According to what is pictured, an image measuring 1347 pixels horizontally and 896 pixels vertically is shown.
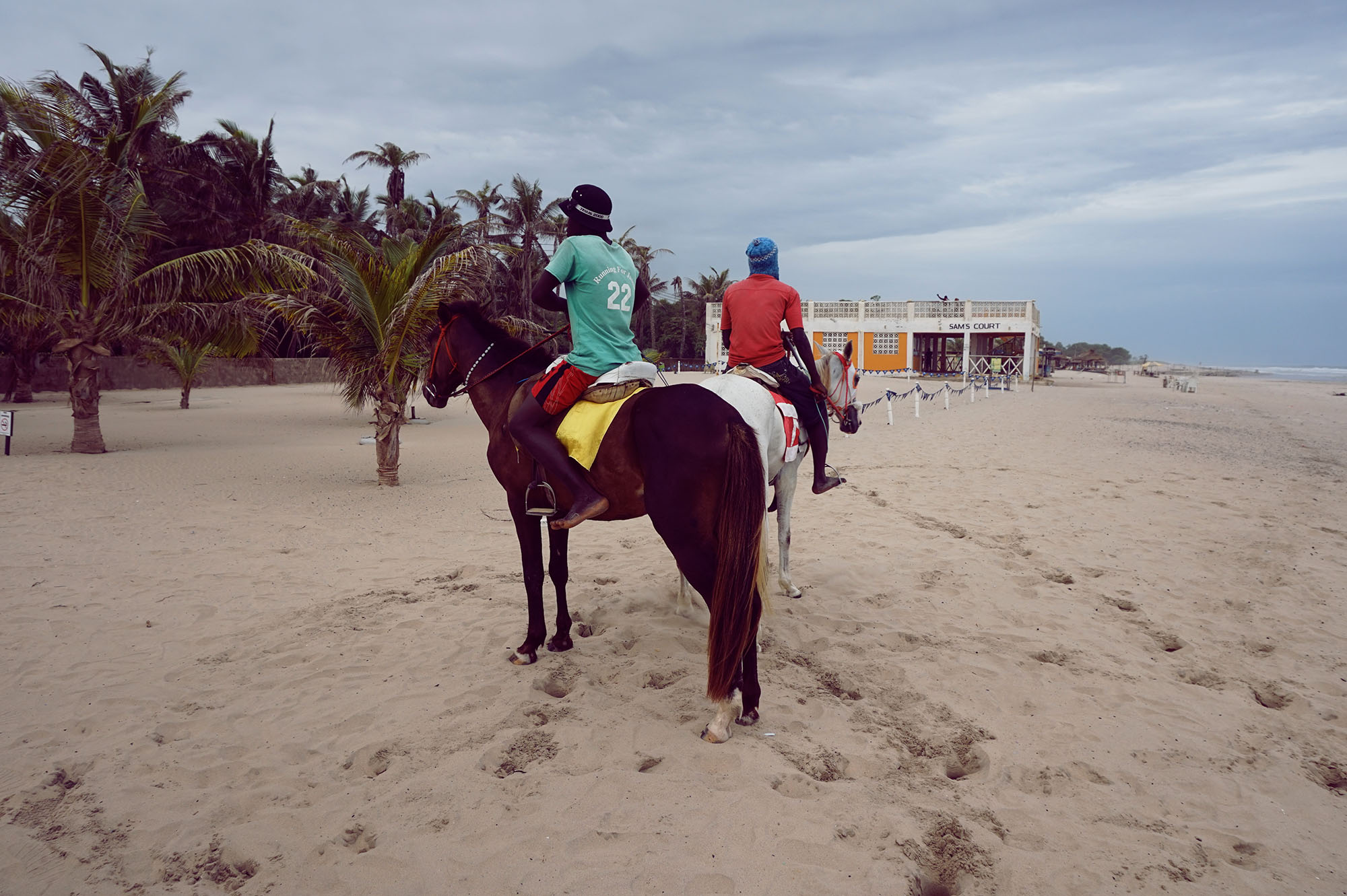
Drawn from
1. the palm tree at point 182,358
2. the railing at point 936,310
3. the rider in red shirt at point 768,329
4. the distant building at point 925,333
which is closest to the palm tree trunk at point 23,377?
the palm tree at point 182,358

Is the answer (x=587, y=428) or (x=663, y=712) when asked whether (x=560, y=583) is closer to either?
(x=663, y=712)

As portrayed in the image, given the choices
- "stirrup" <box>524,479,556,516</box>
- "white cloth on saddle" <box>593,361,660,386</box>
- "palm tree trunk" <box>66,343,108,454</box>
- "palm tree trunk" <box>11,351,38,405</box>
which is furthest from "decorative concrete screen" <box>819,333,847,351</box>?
"stirrup" <box>524,479,556,516</box>

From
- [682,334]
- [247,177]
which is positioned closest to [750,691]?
[247,177]

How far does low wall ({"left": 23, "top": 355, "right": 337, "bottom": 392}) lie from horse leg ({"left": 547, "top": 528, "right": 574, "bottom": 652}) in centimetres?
1997

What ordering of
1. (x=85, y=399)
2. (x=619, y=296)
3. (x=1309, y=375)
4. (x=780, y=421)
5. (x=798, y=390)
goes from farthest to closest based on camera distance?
(x=1309, y=375) < (x=85, y=399) < (x=798, y=390) < (x=780, y=421) < (x=619, y=296)

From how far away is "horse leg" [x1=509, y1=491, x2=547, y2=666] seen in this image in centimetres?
418

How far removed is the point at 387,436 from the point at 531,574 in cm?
668

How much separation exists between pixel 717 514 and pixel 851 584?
273 centimetres

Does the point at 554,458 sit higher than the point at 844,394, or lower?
lower

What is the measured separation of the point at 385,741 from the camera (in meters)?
3.33

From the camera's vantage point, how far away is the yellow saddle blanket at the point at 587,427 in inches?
144

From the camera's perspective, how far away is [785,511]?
5.54 metres

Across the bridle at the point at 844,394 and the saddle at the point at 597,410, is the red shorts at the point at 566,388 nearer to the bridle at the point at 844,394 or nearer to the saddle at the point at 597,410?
the saddle at the point at 597,410

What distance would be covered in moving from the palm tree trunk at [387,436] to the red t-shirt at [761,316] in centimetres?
652
